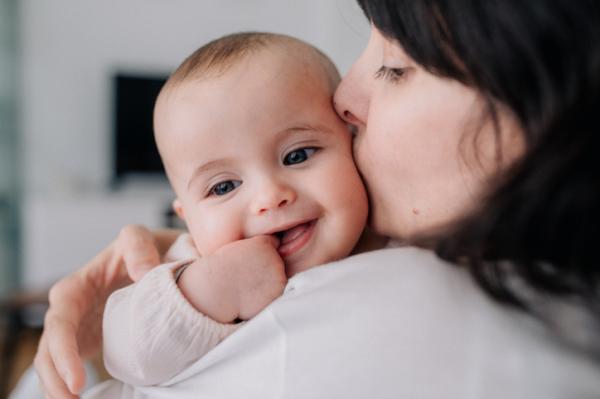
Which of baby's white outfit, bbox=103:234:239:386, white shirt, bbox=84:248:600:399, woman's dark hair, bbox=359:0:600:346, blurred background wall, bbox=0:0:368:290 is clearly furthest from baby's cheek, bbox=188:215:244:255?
blurred background wall, bbox=0:0:368:290

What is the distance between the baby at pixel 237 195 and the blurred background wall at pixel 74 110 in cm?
352

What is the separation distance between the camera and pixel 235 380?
69 centimetres

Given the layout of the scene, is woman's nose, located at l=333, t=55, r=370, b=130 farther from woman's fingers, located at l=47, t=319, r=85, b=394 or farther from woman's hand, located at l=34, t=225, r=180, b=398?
woman's fingers, located at l=47, t=319, r=85, b=394

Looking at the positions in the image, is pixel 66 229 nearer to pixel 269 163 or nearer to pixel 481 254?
pixel 269 163

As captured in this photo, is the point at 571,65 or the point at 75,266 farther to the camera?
the point at 75,266

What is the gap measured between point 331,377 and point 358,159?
15.3 inches

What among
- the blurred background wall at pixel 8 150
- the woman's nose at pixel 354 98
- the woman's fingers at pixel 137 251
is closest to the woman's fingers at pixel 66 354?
the woman's fingers at pixel 137 251

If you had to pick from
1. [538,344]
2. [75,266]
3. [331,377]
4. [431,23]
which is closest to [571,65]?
[431,23]

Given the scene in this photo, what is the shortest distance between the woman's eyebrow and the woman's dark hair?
0.39 metres

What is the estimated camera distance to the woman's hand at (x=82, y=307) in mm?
868

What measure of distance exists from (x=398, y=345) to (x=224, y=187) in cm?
43

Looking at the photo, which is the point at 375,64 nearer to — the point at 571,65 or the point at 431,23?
the point at 431,23

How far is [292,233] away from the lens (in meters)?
0.89

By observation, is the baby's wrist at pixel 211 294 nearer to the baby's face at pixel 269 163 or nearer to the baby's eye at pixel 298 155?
the baby's face at pixel 269 163
